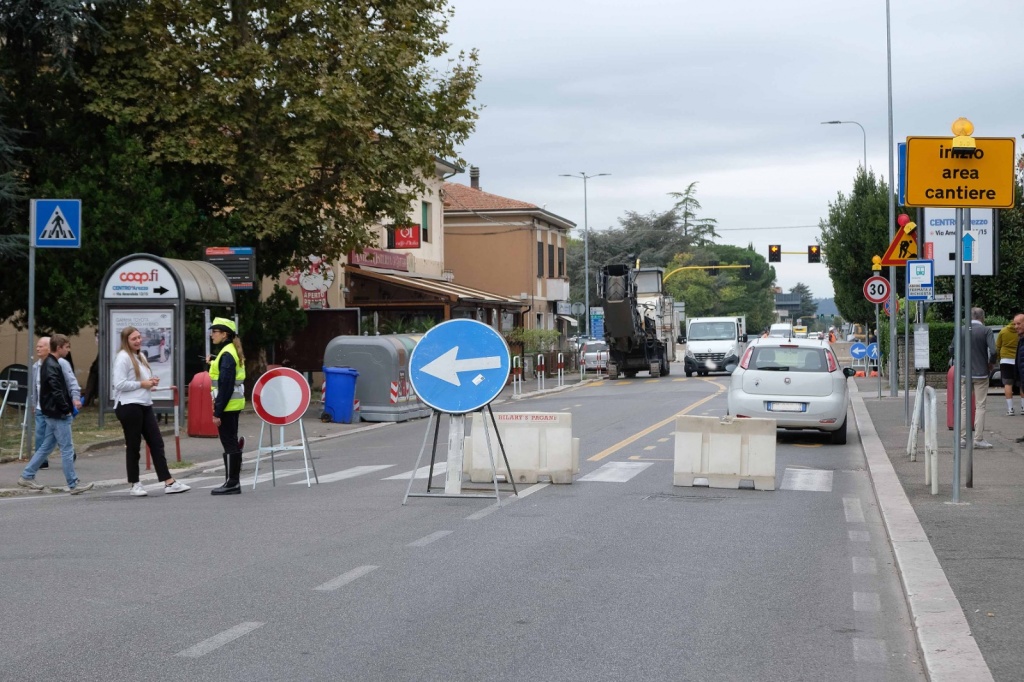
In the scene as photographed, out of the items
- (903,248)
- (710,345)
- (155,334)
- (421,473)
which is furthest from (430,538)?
(710,345)

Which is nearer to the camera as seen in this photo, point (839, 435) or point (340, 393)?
point (839, 435)

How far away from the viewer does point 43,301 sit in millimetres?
26281

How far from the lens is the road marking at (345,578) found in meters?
8.06

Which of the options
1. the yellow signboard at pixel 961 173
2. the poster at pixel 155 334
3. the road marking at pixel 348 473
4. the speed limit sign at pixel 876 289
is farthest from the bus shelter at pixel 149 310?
the speed limit sign at pixel 876 289

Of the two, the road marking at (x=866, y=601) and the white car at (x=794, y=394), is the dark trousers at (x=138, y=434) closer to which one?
the road marking at (x=866, y=601)

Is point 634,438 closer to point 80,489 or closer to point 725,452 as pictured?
point 725,452

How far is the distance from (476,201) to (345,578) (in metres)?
55.8

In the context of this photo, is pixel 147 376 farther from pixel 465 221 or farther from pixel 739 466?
pixel 465 221

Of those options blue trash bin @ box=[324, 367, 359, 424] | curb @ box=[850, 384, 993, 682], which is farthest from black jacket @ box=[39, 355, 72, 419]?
blue trash bin @ box=[324, 367, 359, 424]

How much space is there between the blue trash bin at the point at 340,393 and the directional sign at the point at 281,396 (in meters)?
11.1

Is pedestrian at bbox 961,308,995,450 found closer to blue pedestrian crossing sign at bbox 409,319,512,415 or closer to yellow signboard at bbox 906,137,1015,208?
yellow signboard at bbox 906,137,1015,208

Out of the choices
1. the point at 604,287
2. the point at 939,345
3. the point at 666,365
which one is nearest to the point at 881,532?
the point at 939,345

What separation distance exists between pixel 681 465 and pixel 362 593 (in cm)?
654

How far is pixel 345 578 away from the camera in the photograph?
8383 millimetres
